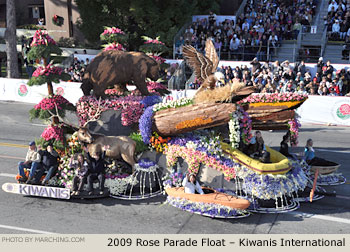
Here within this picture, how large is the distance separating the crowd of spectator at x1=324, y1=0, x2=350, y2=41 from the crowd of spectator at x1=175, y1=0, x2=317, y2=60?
1541 millimetres

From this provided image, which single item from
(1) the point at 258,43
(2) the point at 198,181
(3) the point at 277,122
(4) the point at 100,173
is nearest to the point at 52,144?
(4) the point at 100,173

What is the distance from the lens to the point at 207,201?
38.2 ft

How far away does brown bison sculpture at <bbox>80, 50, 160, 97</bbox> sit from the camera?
14.5m

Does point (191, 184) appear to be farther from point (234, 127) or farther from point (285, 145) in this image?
point (285, 145)

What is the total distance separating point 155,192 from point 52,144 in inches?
148

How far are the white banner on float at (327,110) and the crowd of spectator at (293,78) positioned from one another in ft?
2.98

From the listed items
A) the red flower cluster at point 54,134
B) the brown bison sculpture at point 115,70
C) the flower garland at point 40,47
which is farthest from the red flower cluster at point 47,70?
the red flower cluster at point 54,134

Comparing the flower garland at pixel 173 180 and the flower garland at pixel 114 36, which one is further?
the flower garland at pixel 114 36

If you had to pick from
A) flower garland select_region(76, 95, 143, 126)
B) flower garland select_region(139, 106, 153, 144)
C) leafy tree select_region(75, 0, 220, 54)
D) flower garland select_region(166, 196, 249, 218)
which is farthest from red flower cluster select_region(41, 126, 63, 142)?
leafy tree select_region(75, 0, 220, 54)

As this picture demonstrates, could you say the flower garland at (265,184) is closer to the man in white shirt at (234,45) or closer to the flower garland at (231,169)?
the flower garland at (231,169)

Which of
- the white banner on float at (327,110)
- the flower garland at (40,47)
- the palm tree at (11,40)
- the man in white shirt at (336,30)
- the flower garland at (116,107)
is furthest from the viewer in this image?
the man in white shirt at (336,30)

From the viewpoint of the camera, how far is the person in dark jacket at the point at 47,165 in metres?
13.1

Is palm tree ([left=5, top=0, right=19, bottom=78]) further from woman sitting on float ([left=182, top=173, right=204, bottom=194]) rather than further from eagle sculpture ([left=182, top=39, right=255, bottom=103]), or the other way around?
woman sitting on float ([left=182, top=173, right=204, bottom=194])

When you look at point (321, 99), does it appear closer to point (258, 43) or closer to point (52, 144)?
point (258, 43)
